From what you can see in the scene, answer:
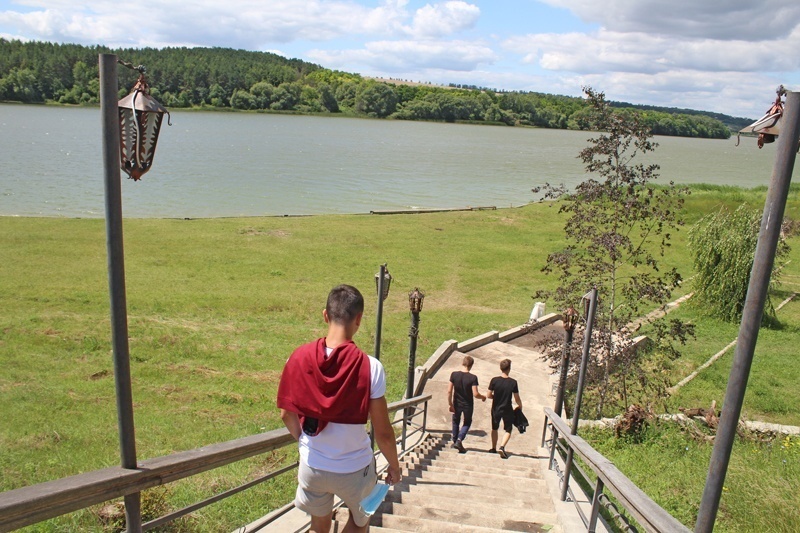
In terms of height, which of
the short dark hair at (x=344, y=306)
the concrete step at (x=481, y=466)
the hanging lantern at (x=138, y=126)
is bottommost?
the concrete step at (x=481, y=466)

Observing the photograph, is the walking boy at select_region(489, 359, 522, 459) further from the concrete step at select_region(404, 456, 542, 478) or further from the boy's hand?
the boy's hand

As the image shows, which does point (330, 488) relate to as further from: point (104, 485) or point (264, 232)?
point (264, 232)

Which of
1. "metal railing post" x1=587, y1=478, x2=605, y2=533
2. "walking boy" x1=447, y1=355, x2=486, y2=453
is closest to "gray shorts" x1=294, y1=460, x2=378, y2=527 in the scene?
"metal railing post" x1=587, y1=478, x2=605, y2=533

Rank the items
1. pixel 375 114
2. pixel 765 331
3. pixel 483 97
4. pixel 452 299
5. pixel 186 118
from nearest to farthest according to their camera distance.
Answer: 1. pixel 765 331
2. pixel 452 299
3. pixel 186 118
4. pixel 375 114
5. pixel 483 97

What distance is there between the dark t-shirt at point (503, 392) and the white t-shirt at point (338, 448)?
18.3 feet

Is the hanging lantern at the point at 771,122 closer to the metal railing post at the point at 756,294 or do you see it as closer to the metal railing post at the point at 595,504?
the metal railing post at the point at 756,294

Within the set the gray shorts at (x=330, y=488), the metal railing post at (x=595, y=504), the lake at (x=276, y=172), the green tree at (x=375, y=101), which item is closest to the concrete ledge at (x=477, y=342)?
the metal railing post at (x=595, y=504)

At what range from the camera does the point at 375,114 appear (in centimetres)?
15812

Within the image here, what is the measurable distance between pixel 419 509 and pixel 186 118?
130112 mm

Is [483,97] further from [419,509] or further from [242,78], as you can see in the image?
[419,509]

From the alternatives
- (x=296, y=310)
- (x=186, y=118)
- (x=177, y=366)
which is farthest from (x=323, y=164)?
(x=186, y=118)

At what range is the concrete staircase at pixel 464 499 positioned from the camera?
5090 mm

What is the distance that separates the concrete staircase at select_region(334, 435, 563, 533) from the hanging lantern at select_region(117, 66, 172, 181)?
9.14ft

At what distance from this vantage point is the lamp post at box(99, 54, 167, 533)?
116 inches
